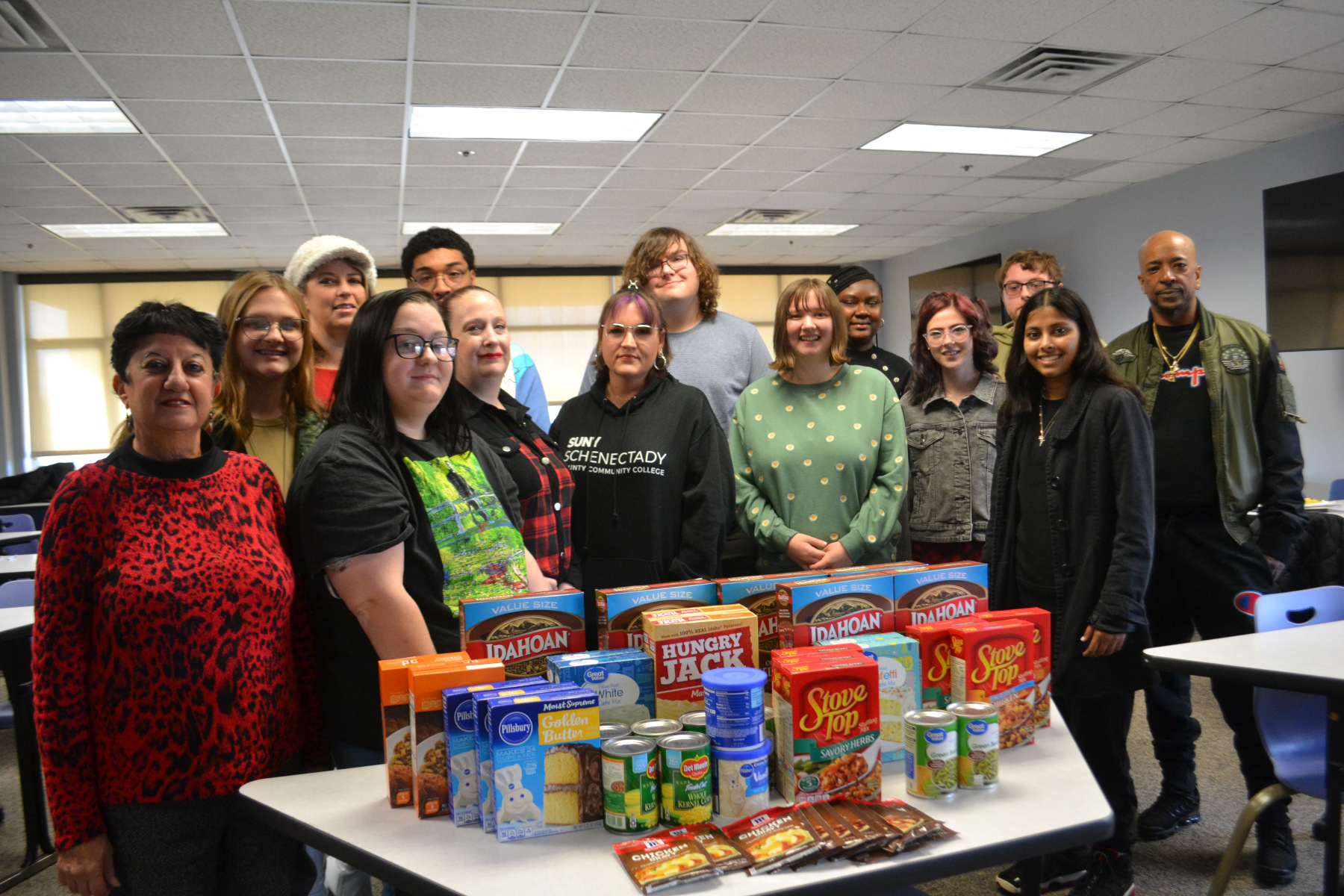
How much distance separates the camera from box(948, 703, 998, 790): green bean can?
131cm

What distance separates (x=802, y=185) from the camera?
7.11 m

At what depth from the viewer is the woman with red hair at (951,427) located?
2678 mm

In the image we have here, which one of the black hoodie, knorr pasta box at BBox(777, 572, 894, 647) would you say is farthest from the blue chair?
the black hoodie

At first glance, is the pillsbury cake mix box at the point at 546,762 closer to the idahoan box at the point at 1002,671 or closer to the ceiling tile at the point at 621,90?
the idahoan box at the point at 1002,671

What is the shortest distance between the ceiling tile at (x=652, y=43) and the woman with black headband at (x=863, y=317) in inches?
63.3

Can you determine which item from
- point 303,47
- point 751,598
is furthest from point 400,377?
point 303,47

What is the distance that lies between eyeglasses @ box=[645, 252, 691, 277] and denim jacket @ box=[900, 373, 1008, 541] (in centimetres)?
88

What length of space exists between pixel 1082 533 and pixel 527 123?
4.27 meters

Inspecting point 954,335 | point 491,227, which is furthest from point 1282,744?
point 491,227

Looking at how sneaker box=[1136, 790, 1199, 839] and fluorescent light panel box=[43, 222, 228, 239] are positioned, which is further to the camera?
fluorescent light panel box=[43, 222, 228, 239]

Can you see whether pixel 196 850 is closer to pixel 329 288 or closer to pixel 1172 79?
pixel 329 288

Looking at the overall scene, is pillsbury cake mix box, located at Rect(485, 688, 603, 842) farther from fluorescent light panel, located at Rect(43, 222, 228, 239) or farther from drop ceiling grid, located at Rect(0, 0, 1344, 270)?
fluorescent light panel, located at Rect(43, 222, 228, 239)

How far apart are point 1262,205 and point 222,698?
7435mm

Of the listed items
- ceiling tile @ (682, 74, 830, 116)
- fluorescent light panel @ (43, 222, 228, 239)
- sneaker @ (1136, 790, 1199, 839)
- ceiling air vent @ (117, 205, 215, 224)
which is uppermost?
fluorescent light panel @ (43, 222, 228, 239)
